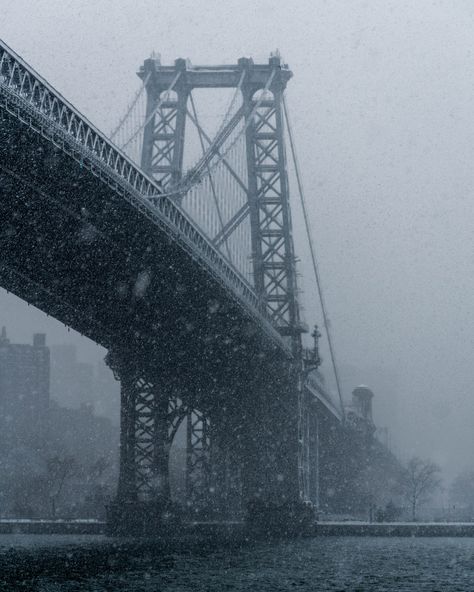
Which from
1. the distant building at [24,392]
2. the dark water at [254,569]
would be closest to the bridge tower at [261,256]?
the dark water at [254,569]

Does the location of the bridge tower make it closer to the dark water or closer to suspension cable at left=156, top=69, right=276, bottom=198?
suspension cable at left=156, top=69, right=276, bottom=198

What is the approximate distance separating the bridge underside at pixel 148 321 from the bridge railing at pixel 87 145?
0.28 m

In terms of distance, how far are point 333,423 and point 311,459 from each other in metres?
13.9

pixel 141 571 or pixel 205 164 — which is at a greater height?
pixel 205 164

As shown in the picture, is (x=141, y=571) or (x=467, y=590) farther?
(x=141, y=571)

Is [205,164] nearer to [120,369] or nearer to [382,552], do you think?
[120,369]

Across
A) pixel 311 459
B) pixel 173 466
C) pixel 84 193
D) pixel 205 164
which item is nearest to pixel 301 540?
pixel 205 164

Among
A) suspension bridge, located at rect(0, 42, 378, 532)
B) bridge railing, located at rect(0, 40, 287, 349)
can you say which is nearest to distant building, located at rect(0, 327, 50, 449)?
suspension bridge, located at rect(0, 42, 378, 532)

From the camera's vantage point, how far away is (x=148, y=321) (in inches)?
1668

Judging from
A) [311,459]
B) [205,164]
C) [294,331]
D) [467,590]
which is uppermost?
[205,164]

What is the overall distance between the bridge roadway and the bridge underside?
0.22 ft

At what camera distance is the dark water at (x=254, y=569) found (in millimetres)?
23156

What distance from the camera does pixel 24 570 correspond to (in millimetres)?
26812

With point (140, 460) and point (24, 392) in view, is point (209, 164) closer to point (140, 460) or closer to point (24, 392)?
point (140, 460)
